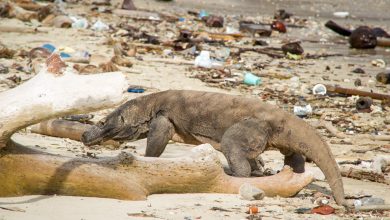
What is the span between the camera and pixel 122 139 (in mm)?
8883

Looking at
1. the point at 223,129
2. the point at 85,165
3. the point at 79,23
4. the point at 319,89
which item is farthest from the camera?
the point at 79,23

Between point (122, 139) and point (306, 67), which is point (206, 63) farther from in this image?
point (122, 139)

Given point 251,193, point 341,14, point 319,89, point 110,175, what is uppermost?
point 110,175

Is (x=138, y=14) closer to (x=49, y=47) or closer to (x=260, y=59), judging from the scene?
(x=260, y=59)

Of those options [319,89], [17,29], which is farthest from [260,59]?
[17,29]

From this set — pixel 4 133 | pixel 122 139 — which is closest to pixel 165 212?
pixel 4 133

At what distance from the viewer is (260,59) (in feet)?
51.3

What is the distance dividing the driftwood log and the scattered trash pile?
35 cm

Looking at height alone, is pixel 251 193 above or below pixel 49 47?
above

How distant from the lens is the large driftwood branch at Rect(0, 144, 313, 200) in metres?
6.58

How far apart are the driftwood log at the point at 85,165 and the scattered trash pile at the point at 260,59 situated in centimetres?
35

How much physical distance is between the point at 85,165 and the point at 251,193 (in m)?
1.30

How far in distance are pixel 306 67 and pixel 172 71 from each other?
273 centimetres

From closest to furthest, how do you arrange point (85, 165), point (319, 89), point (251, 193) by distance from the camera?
point (85, 165), point (251, 193), point (319, 89)
